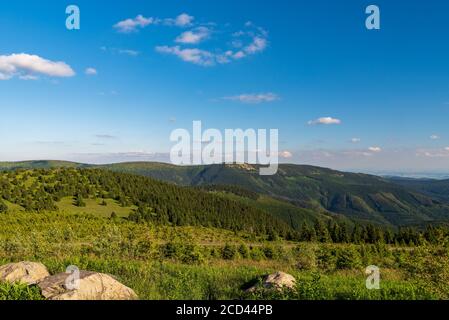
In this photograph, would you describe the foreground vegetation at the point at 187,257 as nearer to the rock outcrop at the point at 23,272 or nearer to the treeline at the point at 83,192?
the treeline at the point at 83,192

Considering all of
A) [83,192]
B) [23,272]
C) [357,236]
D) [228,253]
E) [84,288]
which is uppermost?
[84,288]

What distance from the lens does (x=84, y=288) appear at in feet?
43.5

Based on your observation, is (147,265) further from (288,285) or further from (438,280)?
(438,280)

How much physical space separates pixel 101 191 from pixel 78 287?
14732cm

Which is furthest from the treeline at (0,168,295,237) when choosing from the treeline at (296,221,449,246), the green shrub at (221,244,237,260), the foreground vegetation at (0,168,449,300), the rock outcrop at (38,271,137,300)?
the rock outcrop at (38,271,137,300)

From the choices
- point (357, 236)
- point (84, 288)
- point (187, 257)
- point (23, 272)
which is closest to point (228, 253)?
point (187, 257)

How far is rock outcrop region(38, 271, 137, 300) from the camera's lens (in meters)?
12.9

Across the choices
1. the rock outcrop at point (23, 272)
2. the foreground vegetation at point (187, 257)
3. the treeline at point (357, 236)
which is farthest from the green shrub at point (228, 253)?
the treeline at point (357, 236)

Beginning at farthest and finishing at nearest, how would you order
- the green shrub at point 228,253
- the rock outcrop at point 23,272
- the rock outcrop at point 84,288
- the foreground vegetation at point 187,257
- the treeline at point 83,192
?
the treeline at point 83,192
the green shrub at point 228,253
the rock outcrop at point 23,272
the foreground vegetation at point 187,257
the rock outcrop at point 84,288

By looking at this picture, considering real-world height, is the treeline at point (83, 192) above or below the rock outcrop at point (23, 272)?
below

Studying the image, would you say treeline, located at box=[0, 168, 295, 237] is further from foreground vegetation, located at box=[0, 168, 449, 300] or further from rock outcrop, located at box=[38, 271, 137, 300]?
rock outcrop, located at box=[38, 271, 137, 300]

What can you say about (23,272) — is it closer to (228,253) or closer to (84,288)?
(84,288)

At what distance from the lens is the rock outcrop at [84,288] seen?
1292cm

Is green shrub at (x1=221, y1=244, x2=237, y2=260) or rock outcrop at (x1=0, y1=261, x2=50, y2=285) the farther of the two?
green shrub at (x1=221, y1=244, x2=237, y2=260)
